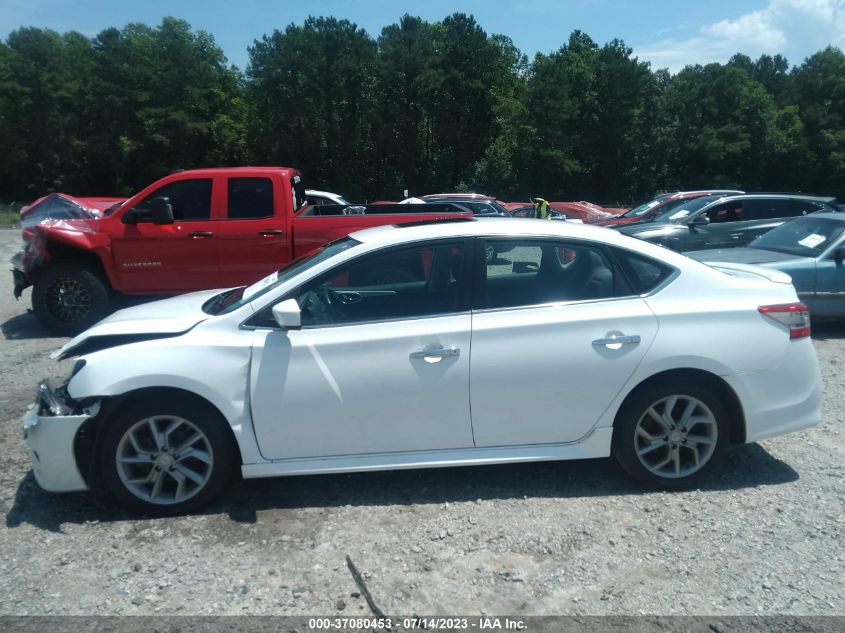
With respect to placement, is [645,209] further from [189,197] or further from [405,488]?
[405,488]

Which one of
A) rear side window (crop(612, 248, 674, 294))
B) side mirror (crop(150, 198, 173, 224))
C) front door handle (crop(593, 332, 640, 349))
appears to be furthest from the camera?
side mirror (crop(150, 198, 173, 224))

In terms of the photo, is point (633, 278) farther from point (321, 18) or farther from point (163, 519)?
point (321, 18)

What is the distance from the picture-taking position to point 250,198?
902 cm

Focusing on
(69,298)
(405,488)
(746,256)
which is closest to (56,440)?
(405,488)

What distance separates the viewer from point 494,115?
54.4 metres

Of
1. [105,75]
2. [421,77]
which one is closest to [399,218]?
[421,77]

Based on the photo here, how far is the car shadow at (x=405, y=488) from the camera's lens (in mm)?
4199

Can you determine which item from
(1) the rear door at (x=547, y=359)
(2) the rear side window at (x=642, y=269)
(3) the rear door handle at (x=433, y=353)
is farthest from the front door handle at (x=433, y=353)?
(2) the rear side window at (x=642, y=269)

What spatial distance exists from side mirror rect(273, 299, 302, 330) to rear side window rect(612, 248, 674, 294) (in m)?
2.00

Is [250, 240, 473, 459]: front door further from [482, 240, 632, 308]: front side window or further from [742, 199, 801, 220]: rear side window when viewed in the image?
[742, 199, 801, 220]: rear side window

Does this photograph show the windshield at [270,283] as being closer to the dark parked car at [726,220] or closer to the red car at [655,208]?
the dark parked car at [726,220]

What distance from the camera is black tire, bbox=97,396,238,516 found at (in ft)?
13.1

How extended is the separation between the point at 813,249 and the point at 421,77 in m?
45.8

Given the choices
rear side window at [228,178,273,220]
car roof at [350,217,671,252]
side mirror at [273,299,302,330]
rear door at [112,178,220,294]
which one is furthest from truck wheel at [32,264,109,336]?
side mirror at [273,299,302,330]
